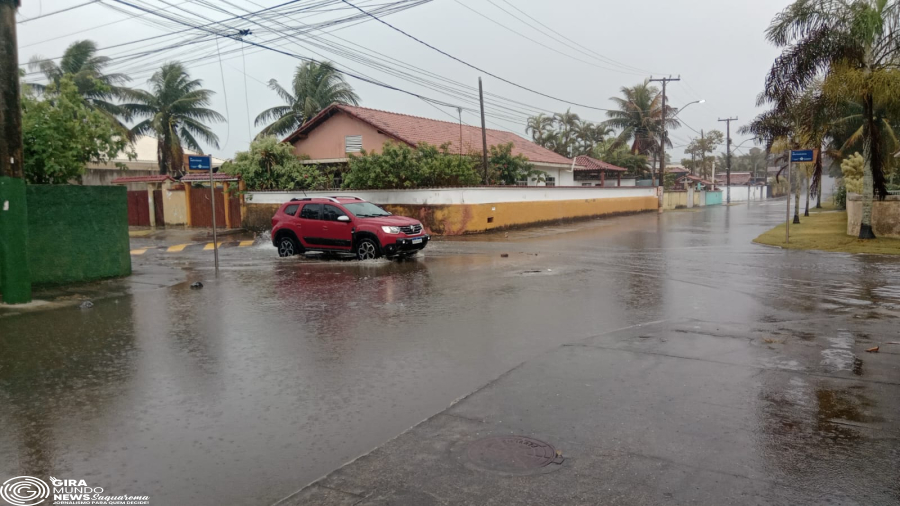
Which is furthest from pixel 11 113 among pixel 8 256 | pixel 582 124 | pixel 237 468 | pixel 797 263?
pixel 582 124

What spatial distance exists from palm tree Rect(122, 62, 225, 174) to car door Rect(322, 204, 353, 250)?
23.7 metres

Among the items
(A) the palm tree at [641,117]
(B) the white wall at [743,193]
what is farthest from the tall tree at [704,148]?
(A) the palm tree at [641,117]

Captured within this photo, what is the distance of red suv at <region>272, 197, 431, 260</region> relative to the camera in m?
16.6

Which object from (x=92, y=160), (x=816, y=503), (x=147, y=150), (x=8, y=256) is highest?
(x=147, y=150)

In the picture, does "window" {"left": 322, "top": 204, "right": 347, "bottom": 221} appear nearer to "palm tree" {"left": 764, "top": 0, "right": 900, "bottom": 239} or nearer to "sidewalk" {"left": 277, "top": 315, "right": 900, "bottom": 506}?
"sidewalk" {"left": 277, "top": 315, "right": 900, "bottom": 506}

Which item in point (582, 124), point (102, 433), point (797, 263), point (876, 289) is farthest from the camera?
point (582, 124)

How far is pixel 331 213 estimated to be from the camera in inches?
682

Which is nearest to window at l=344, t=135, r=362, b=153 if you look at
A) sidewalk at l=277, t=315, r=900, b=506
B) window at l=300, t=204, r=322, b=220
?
window at l=300, t=204, r=322, b=220

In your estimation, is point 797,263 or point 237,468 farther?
point 797,263

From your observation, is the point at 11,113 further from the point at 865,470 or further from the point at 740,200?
the point at 740,200

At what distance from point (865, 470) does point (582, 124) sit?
185 feet

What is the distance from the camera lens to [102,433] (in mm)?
4914

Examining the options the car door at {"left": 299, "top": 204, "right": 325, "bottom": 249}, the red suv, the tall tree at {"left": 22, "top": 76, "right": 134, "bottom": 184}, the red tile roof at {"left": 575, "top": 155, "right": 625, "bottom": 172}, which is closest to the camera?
the tall tree at {"left": 22, "top": 76, "right": 134, "bottom": 184}

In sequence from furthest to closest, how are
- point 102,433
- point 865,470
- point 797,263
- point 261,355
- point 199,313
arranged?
point 797,263, point 199,313, point 261,355, point 102,433, point 865,470
